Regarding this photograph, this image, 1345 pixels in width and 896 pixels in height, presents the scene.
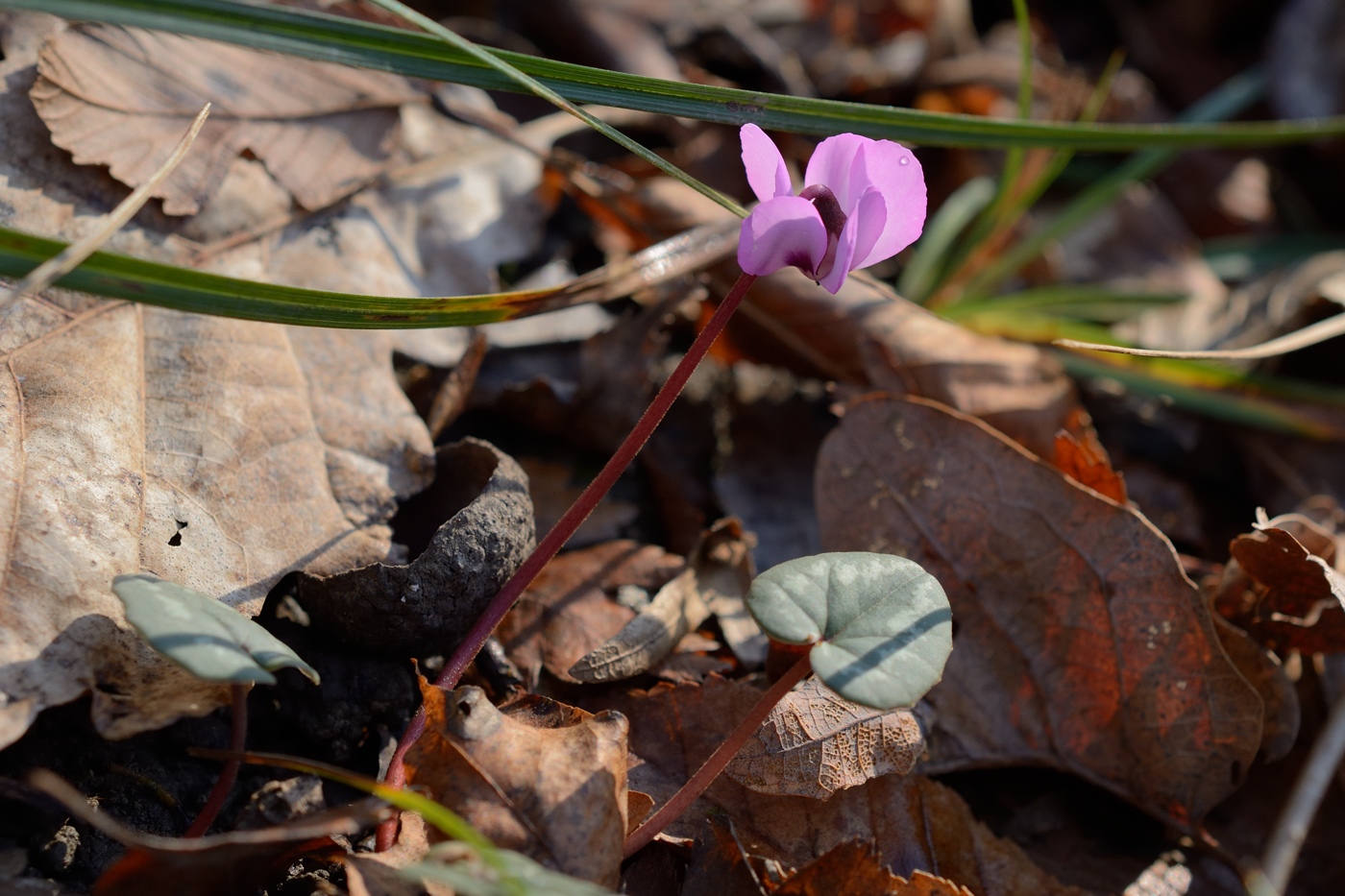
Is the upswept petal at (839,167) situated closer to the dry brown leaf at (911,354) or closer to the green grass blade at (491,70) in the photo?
the green grass blade at (491,70)

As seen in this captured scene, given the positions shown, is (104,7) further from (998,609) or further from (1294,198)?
(1294,198)

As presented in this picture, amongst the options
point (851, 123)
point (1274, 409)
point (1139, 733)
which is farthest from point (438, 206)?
point (1274, 409)

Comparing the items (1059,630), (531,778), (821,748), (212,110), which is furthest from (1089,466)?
(212,110)

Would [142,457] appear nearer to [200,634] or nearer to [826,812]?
[200,634]

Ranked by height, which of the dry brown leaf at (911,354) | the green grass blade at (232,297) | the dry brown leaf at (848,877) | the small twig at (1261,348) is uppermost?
the small twig at (1261,348)

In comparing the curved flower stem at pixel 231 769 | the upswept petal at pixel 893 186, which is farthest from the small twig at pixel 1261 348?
the curved flower stem at pixel 231 769

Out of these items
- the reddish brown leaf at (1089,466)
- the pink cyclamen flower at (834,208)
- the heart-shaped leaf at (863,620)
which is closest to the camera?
the heart-shaped leaf at (863,620)
